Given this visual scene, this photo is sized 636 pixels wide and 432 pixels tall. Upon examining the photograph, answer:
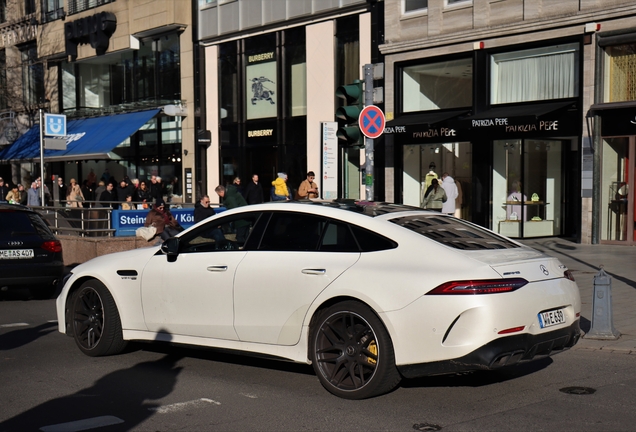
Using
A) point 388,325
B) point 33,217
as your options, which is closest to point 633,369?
point 388,325

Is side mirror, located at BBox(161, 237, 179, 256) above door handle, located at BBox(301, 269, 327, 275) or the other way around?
above

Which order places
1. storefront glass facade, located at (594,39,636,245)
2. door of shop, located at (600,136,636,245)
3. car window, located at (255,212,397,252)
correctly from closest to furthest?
car window, located at (255,212,397,252) < storefront glass facade, located at (594,39,636,245) < door of shop, located at (600,136,636,245)

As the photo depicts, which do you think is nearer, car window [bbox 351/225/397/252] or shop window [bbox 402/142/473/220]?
car window [bbox 351/225/397/252]

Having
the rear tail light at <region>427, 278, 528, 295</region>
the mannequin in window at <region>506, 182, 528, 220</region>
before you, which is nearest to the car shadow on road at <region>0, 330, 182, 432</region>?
the rear tail light at <region>427, 278, 528, 295</region>

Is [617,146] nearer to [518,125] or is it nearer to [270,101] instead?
[518,125]

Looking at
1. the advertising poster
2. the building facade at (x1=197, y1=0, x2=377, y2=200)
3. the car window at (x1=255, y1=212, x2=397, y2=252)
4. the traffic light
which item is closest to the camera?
the car window at (x1=255, y1=212, x2=397, y2=252)

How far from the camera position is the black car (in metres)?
12.7

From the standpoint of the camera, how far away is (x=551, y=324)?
6.30m

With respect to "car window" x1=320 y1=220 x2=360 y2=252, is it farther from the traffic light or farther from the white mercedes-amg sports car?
the traffic light

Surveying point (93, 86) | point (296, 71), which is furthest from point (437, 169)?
point (93, 86)

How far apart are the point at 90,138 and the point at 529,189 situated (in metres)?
18.7

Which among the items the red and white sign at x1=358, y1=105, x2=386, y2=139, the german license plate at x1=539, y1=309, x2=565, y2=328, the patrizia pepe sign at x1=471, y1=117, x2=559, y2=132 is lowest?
the german license plate at x1=539, y1=309, x2=565, y2=328

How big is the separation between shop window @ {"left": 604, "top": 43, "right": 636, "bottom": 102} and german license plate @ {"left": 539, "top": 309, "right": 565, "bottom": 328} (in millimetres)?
13902

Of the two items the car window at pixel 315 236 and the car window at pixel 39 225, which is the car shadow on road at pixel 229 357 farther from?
the car window at pixel 39 225
